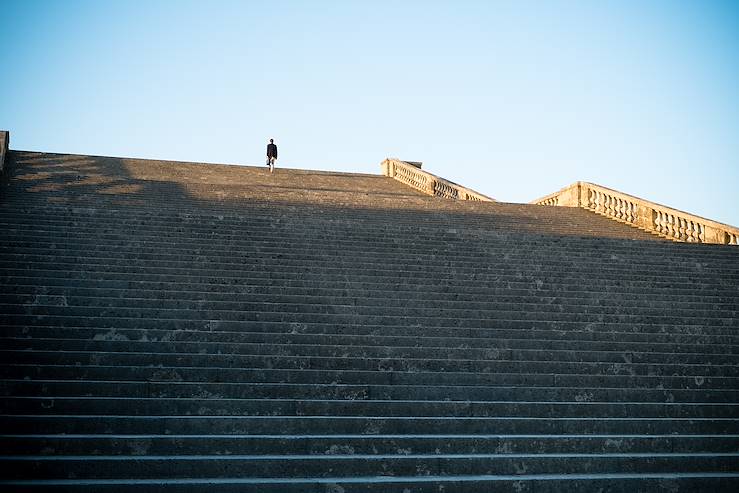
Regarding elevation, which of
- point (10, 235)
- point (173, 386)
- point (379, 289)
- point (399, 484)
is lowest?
point (399, 484)

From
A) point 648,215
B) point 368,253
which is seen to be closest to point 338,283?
point 368,253

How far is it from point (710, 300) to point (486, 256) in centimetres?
343

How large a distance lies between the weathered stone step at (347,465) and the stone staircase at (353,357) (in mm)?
16

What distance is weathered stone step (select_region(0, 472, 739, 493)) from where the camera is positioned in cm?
508

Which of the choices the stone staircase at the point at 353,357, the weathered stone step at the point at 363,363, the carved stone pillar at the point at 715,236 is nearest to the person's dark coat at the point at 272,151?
the stone staircase at the point at 353,357

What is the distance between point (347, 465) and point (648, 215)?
1203cm

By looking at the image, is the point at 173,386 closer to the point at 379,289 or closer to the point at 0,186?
the point at 379,289

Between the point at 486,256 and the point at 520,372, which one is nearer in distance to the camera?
the point at 520,372

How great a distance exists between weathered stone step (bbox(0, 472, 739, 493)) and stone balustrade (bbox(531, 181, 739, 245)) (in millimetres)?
9400

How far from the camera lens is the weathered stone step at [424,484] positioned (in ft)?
16.7

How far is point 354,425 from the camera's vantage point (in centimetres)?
633

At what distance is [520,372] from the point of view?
783 centimetres

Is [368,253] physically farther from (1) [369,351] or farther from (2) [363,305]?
(1) [369,351]

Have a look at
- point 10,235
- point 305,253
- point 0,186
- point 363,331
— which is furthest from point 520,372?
point 0,186
